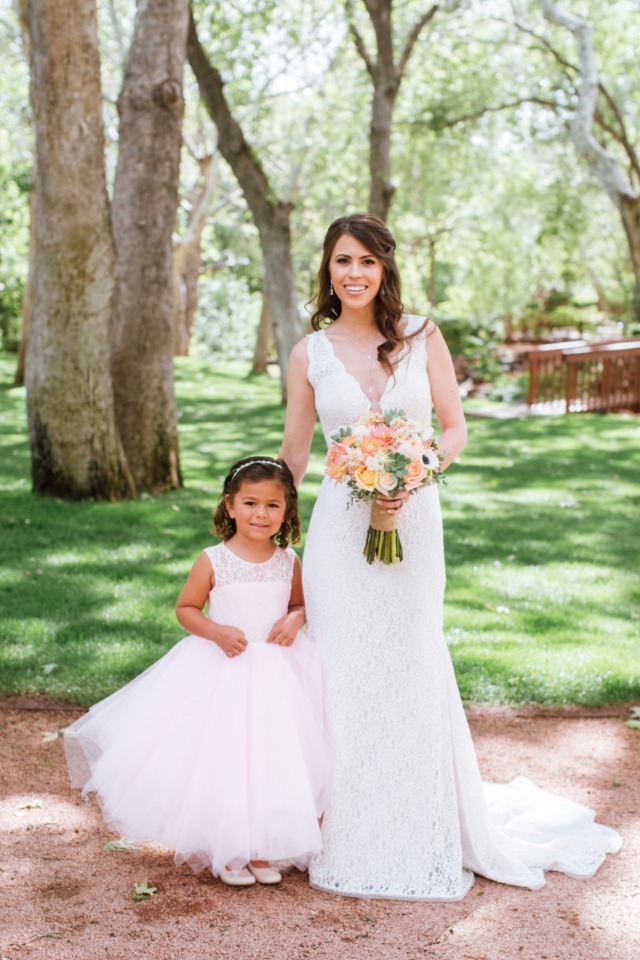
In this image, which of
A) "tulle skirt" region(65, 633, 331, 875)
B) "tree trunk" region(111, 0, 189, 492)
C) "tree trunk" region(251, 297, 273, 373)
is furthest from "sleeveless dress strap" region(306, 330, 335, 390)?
"tree trunk" region(251, 297, 273, 373)

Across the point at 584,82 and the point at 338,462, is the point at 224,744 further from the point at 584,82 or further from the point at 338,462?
the point at 584,82

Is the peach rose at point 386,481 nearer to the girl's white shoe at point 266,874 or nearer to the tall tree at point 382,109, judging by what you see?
the girl's white shoe at point 266,874

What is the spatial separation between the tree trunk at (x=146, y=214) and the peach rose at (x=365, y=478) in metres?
6.87

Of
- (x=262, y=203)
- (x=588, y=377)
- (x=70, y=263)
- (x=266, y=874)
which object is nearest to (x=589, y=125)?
(x=588, y=377)

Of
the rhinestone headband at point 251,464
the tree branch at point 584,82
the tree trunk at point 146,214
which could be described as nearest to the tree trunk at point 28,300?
the tree trunk at point 146,214

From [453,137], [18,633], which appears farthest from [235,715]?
[453,137]

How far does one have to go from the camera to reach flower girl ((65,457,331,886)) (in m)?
3.66

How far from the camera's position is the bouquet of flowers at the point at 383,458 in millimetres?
3404

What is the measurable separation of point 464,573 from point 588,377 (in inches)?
484

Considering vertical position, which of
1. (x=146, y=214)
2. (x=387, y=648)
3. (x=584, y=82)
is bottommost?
(x=387, y=648)

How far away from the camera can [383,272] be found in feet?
12.7

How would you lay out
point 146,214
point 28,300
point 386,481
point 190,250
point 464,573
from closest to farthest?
point 386,481 < point 464,573 < point 146,214 < point 28,300 < point 190,250

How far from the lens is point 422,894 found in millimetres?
3758

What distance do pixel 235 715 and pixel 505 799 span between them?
4.60ft
